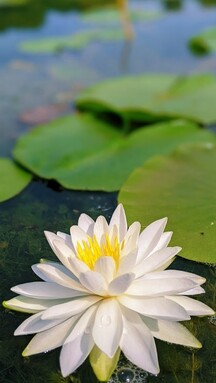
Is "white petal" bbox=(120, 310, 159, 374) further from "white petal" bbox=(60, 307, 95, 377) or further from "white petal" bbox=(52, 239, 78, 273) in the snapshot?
"white petal" bbox=(52, 239, 78, 273)

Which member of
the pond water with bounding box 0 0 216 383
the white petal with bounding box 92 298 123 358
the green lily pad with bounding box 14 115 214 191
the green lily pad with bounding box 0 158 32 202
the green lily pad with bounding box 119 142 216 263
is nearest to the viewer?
the white petal with bounding box 92 298 123 358

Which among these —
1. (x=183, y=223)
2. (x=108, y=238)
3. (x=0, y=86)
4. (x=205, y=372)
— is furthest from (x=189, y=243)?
(x=0, y=86)

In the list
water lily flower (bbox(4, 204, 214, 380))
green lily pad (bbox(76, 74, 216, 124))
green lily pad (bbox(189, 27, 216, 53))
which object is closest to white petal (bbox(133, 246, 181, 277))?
water lily flower (bbox(4, 204, 214, 380))

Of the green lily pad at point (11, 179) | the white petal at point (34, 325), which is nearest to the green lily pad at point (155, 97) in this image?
the green lily pad at point (11, 179)

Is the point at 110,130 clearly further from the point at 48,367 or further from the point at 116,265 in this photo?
the point at 48,367

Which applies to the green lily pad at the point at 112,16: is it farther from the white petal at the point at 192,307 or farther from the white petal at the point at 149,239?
the white petal at the point at 192,307
